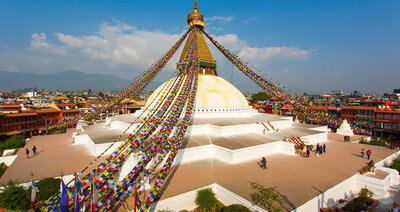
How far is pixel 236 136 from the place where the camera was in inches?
504

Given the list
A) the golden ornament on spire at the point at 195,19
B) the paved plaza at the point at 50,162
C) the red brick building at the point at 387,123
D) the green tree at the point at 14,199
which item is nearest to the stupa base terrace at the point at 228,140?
the paved plaza at the point at 50,162

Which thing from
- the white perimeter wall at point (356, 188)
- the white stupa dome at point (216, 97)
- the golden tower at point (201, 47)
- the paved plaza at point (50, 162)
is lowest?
the white perimeter wall at point (356, 188)

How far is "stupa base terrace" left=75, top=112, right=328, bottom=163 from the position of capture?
10375 mm

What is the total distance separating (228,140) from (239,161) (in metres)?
1.81

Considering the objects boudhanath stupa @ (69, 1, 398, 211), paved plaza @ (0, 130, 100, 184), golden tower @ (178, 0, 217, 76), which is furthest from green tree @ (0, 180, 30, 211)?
golden tower @ (178, 0, 217, 76)

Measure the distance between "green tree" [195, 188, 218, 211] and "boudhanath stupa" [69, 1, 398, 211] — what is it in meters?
0.29

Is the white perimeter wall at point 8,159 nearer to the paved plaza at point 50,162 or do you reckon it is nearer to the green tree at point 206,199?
the paved plaza at point 50,162

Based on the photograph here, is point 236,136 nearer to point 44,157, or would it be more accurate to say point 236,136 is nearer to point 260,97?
point 44,157

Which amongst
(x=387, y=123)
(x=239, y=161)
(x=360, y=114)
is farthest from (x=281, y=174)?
(x=360, y=114)

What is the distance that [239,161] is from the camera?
33.6ft

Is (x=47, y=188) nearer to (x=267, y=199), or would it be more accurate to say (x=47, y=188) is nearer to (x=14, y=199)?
(x=14, y=199)

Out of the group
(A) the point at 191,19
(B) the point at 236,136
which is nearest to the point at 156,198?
(B) the point at 236,136

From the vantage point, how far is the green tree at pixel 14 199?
21.9 feet

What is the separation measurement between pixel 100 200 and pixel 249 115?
45.2ft
